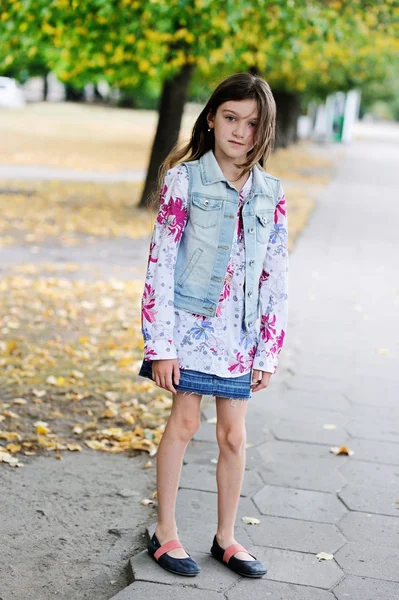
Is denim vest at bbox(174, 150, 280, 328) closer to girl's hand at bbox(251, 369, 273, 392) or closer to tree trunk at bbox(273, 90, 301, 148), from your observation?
girl's hand at bbox(251, 369, 273, 392)

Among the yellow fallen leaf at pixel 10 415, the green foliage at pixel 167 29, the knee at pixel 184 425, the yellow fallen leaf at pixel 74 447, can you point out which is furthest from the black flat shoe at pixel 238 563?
the green foliage at pixel 167 29

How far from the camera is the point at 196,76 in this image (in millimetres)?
24391

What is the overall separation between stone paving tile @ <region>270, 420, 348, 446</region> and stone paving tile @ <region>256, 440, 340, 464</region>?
0.07 metres

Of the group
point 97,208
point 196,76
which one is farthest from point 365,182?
point 97,208

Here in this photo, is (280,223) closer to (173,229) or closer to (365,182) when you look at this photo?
(173,229)

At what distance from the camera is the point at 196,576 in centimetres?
315

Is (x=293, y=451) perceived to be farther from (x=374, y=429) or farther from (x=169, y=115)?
(x=169, y=115)

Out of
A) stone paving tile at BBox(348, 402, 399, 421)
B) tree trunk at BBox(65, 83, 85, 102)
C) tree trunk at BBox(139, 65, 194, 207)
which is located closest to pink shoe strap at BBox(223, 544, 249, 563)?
stone paving tile at BBox(348, 402, 399, 421)

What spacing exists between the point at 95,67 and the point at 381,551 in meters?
11.5

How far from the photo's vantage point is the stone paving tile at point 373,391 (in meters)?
5.52

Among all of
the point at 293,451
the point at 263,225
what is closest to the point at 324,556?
the point at 293,451

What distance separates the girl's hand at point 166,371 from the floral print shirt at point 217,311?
28 mm

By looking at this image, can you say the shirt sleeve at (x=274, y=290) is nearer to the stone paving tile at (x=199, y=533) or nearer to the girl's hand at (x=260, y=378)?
the girl's hand at (x=260, y=378)

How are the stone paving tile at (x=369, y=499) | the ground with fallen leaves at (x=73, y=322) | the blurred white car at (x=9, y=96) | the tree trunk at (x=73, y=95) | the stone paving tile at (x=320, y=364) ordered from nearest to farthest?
the stone paving tile at (x=369, y=499) → the ground with fallen leaves at (x=73, y=322) → the stone paving tile at (x=320, y=364) → the blurred white car at (x=9, y=96) → the tree trunk at (x=73, y=95)
